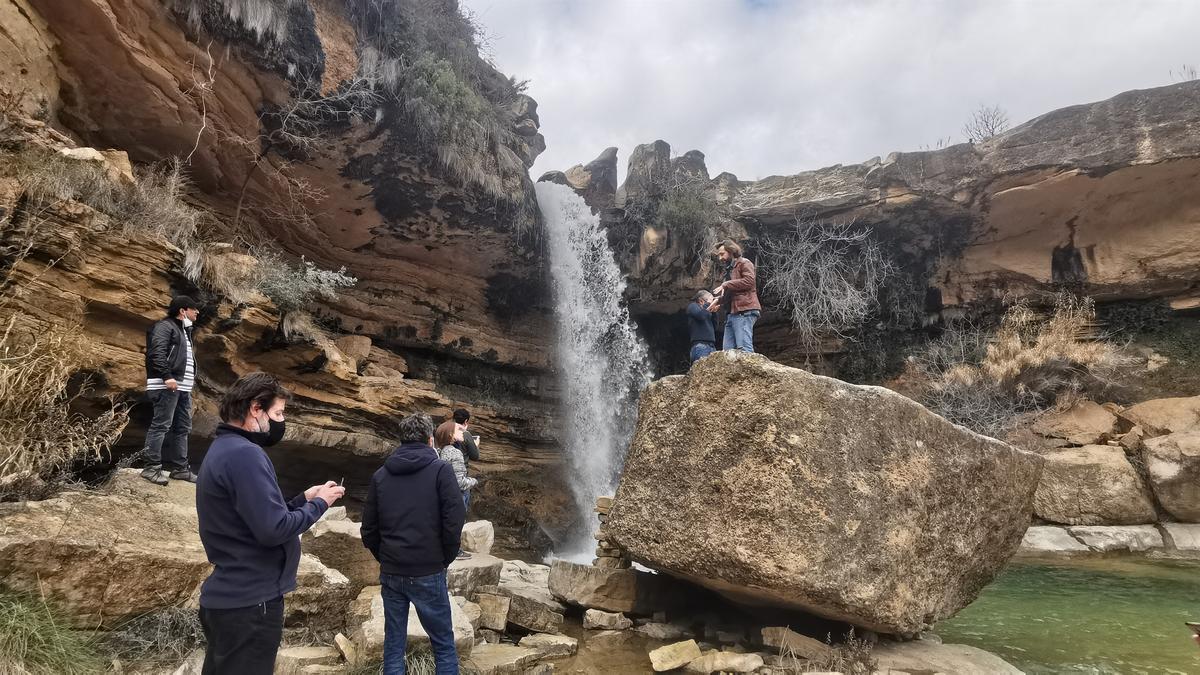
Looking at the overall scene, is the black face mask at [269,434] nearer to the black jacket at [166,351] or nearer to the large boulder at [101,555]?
the large boulder at [101,555]

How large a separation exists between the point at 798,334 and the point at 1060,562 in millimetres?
7514

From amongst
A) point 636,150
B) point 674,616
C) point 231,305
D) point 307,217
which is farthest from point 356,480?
point 636,150

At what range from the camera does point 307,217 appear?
10844 millimetres

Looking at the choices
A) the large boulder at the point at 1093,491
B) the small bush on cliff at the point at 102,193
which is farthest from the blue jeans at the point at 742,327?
the large boulder at the point at 1093,491

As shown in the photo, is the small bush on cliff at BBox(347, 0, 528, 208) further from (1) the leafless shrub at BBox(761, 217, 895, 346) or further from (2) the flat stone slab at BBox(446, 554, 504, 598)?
(2) the flat stone slab at BBox(446, 554, 504, 598)

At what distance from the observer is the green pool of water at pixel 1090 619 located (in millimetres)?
4672

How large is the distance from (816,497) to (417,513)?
264cm

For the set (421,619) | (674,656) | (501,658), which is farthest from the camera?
(674,656)

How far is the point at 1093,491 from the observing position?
10.1 meters

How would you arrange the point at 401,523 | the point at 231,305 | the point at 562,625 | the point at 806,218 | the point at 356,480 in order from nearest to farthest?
the point at 401,523 → the point at 562,625 → the point at 231,305 → the point at 356,480 → the point at 806,218

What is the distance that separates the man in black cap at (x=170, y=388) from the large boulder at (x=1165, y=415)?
14.1 meters

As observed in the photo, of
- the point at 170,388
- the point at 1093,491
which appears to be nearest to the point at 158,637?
the point at 170,388

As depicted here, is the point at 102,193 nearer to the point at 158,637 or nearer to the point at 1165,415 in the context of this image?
the point at 158,637

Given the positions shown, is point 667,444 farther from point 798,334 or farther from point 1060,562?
point 798,334
